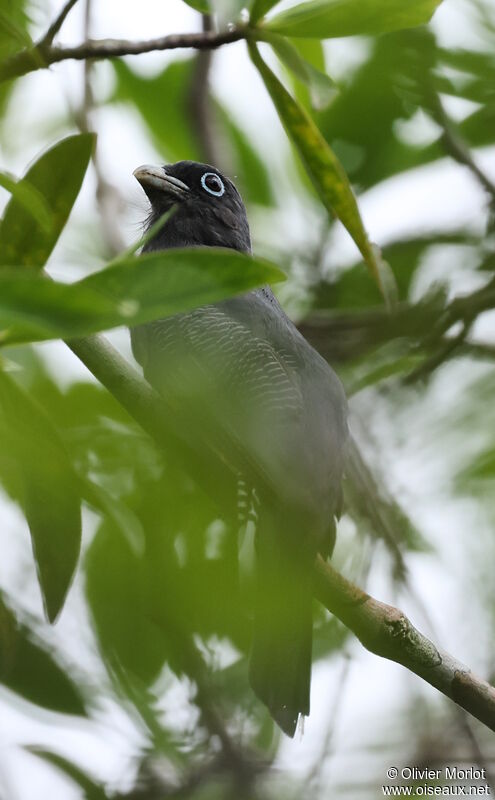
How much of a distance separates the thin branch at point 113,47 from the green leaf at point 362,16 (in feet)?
0.64

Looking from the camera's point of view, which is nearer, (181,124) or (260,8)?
(260,8)

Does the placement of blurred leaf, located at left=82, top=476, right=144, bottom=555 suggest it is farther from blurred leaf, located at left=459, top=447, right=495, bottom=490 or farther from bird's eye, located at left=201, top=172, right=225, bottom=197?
bird's eye, located at left=201, top=172, right=225, bottom=197

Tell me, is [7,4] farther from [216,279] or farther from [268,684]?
[268,684]

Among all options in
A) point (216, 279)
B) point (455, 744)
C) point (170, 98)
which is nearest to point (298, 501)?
point (455, 744)

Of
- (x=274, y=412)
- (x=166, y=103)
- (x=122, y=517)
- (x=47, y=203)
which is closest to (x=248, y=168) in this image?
(x=166, y=103)

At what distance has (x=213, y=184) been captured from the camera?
479 centimetres

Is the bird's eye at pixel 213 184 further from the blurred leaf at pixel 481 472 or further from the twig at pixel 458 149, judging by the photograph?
the blurred leaf at pixel 481 472

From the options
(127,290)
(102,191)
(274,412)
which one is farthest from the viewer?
(102,191)

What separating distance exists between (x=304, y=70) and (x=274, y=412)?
116cm

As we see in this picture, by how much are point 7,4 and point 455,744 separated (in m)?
2.33

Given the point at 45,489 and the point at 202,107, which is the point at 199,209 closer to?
the point at 202,107

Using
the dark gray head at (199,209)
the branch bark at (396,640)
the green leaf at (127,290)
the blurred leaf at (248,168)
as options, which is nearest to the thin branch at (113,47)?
the branch bark at (396,640)

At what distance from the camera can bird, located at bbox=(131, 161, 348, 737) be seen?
2.53m

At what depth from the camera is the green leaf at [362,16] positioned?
2209mm
